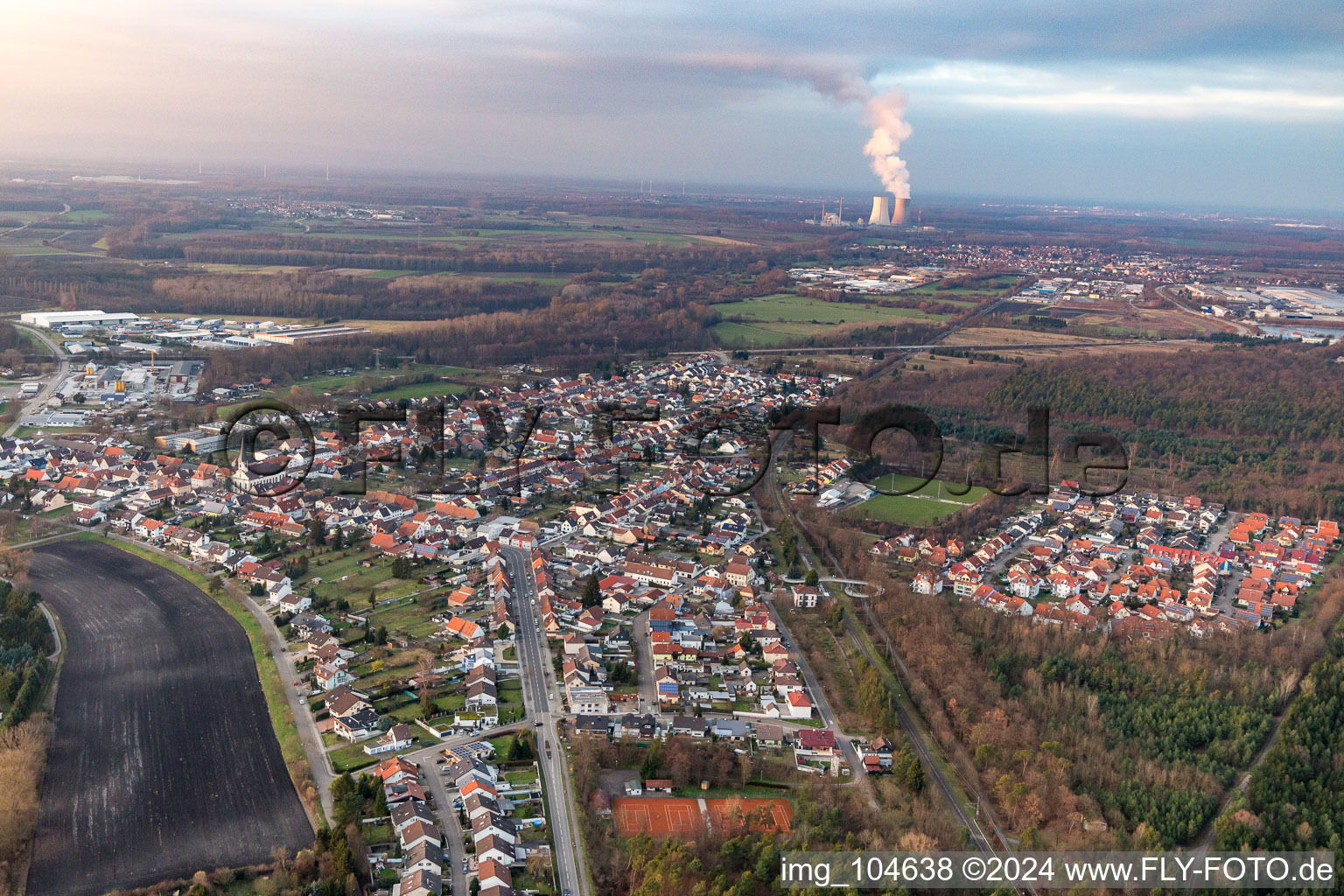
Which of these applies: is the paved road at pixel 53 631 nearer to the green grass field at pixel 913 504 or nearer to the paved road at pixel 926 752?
the paved road at pixel 926 752

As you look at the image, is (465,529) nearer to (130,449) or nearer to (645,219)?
(130,449)

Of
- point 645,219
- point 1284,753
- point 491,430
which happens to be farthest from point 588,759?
point 645,219

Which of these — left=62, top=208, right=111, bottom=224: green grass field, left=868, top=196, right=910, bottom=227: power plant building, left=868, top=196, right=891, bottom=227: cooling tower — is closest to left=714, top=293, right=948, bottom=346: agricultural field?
left=62, top=208, right=111, bottom=224: green grass field

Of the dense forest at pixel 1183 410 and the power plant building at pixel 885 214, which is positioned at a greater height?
the power plant building at pixel 885 214

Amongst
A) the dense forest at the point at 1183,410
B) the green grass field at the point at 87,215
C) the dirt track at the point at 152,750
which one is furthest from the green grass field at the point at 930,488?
the green grass field at the point at 87,215

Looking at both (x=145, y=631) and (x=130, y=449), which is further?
(x=130, y=449)
